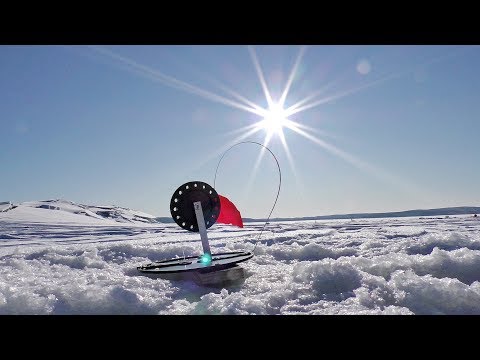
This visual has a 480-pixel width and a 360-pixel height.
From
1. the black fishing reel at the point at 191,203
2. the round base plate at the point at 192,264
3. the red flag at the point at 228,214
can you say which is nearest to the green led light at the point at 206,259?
the round base plate at the point at 192,264

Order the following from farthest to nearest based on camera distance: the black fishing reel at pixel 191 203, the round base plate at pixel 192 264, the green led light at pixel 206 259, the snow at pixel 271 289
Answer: the green led light at pixel 206 259 → the black fishing reel at pixel 191 203 → the round base plate at pixel 192 264 → the snow at pixel 271 289

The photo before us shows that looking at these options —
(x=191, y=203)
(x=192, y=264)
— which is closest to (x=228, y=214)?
(x=191, y=203)

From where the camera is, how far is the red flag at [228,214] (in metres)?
5.90

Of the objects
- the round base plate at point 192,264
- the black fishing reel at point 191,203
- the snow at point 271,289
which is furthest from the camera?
the black fishing reel at point 191,203

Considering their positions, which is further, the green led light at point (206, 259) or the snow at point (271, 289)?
the green led light at point (206, 259)

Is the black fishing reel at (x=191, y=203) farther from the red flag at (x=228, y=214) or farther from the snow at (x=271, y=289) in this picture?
the snow at (x=271, y=289)

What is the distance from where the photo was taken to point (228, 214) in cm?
595

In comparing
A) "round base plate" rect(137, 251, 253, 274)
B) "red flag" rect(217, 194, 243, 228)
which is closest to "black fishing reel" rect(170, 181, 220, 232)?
"red flag" rect(217, 194, 243, 228)

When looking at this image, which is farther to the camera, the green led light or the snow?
the green led light

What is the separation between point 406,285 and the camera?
4855mm

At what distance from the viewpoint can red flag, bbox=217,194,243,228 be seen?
232 inches

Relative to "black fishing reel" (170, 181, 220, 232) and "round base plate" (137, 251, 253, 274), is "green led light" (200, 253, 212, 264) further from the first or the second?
"black fishing reel" (170, 181, 220, 232)
